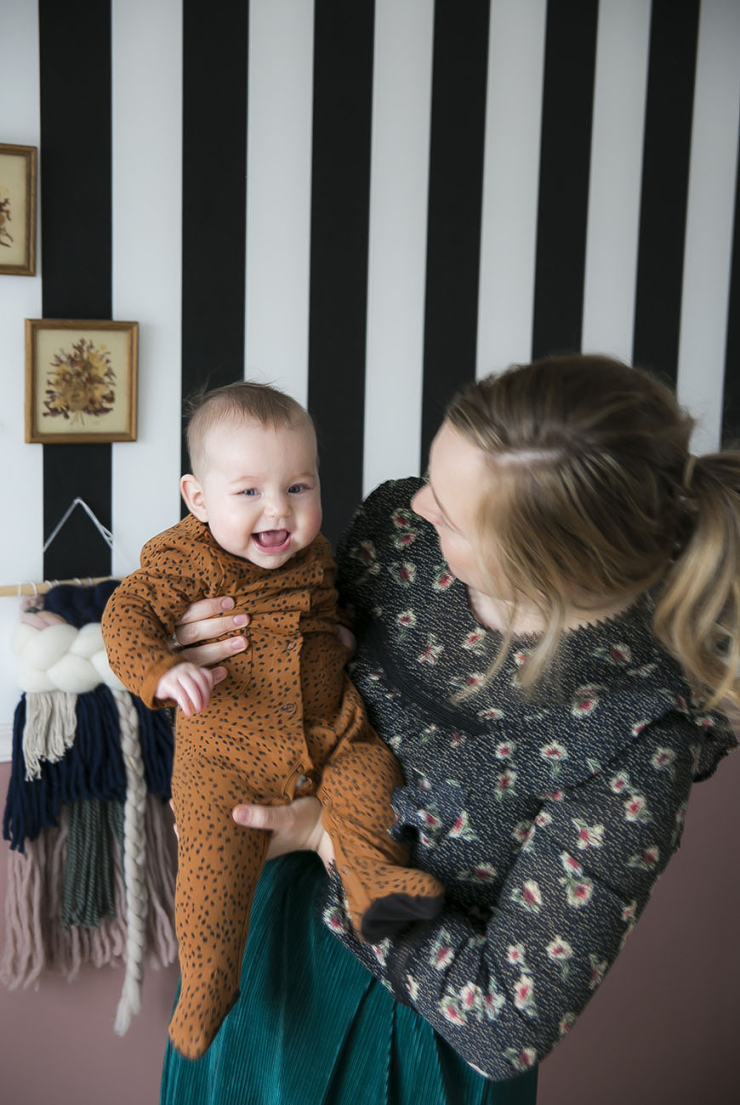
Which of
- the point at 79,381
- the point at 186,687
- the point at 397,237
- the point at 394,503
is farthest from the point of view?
the point at 397,237

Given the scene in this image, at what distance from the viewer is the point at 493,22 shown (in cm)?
228

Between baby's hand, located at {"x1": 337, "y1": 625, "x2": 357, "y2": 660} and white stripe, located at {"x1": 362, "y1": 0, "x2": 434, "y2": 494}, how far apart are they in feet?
2.79

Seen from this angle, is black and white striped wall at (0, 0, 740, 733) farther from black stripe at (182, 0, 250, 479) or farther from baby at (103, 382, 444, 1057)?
baby at (103, 382, 444, 1057)

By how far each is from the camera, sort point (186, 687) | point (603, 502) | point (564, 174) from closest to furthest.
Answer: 1. point (603, 502)
2. point (186, 687)
3. point (564, 174)

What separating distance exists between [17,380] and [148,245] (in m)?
0.38

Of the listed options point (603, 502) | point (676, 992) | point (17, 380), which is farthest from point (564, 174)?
point (676, 992)

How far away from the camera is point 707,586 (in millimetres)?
1226

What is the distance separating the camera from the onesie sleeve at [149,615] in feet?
4.28

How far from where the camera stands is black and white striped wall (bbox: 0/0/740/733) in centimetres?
201

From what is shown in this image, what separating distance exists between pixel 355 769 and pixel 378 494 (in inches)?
16.2

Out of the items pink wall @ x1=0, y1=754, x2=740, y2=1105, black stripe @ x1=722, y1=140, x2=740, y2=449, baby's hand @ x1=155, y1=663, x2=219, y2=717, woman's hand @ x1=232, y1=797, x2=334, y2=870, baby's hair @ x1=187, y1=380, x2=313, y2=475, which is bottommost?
pink wall @ x1=0, y1=754, x2=740, y2=1105

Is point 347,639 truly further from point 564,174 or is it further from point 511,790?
point 564,174

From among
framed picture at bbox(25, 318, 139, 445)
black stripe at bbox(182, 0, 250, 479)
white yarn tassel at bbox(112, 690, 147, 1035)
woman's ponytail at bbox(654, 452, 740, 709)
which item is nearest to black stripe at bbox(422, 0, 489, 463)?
black stripe at bbox(182, 0, 250, 479)

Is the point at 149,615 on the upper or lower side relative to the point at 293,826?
upper
